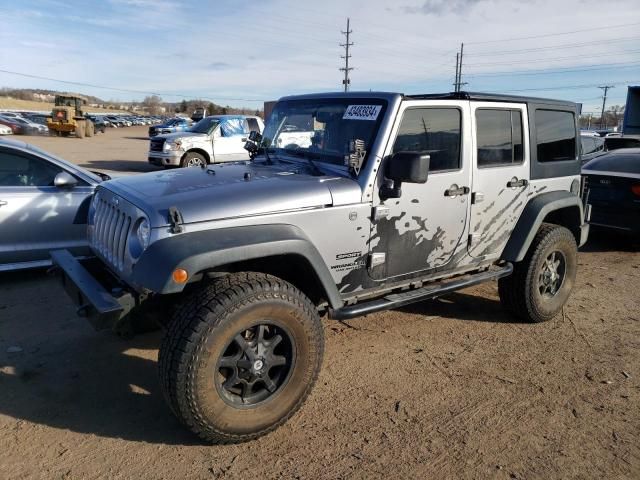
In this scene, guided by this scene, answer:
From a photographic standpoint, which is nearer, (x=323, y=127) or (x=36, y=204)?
(x=323, y=127)

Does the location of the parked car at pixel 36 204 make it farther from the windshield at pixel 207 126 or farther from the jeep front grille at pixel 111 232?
the windshield at pixel 207 126

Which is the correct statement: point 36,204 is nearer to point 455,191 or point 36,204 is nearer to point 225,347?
point 225,347

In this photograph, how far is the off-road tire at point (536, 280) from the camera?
181 inches

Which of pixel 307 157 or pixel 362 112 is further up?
pixel 362 112

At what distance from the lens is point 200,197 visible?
3.05m

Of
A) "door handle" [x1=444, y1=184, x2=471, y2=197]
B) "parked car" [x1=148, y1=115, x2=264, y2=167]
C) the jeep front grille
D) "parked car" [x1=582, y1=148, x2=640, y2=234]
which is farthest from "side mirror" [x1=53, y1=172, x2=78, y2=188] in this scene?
"parked car" [x1=148, y1=115, x2=264, y2=167]

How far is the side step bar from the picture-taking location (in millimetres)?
3404

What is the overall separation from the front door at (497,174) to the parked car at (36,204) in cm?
385

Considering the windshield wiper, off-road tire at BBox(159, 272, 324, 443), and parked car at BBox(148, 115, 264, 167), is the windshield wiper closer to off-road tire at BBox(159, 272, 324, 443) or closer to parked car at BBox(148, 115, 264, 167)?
off-road tire at BBox(159, 272, 324, 443)

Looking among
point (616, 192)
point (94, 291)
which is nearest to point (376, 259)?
point (94, 291)

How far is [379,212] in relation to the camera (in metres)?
3.50

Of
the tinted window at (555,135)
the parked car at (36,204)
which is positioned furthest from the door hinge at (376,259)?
the parked car at (36,204)

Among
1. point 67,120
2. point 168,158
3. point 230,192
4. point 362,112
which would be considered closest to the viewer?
point 230,192

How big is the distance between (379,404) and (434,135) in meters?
1.99
